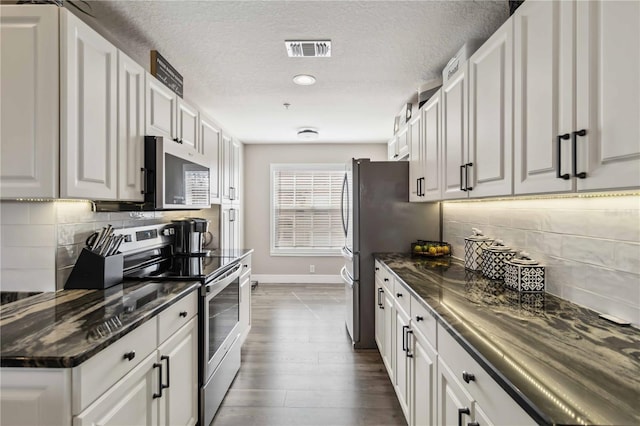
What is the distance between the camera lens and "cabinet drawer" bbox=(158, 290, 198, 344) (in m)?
1.55

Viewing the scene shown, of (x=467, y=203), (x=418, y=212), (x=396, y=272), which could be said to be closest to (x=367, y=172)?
(x=418, y=212)

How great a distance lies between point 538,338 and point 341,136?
4496 millimetres

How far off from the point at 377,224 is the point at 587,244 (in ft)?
6.15

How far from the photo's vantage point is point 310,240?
19.5ft

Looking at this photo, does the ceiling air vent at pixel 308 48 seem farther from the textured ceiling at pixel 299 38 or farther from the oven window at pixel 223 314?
the oven window at pixel 223 314

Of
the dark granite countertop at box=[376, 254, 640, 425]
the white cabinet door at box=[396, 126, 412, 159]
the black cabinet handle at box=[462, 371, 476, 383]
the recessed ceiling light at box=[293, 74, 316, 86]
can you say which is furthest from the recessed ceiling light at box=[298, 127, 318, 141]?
the black cabinet handle at box=[462, 371, 476, 383]

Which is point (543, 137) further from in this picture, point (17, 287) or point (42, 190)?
point (17, 287)

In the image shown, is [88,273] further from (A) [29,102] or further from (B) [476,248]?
(B) [476,248]

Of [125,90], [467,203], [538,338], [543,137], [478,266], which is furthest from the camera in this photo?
[467,203]

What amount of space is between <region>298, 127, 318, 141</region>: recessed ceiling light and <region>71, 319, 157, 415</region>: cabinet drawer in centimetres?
373

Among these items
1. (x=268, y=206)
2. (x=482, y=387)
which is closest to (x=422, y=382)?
(x=482, y=387)

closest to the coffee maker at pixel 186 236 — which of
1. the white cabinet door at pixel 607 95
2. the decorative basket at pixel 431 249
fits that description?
the decorative basket at pixel 431 249

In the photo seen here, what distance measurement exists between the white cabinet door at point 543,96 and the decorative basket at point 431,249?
1538 mm

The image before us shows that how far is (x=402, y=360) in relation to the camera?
208 centimetres
